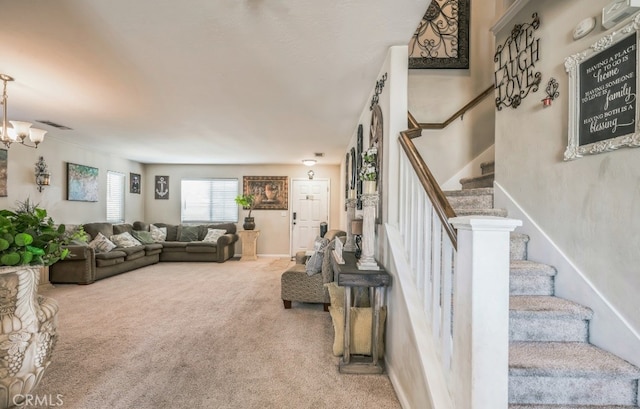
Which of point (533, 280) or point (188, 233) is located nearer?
point (533, 280)

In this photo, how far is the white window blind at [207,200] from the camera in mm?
8414

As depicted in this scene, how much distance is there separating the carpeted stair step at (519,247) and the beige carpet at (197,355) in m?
1.30

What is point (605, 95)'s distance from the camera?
169cm

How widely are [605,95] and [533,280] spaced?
115 cm

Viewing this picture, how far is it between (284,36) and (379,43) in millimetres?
692

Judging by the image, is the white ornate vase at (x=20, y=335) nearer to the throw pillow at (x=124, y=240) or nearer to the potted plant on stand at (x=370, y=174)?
the potted plant on stand at (x=370, y=174)

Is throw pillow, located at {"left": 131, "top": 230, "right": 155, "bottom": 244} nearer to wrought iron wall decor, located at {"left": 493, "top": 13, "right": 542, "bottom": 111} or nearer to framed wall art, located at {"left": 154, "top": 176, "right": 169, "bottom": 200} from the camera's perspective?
framed wall art, located at {"left": 154, "top": 176, "right": 169, "bottom": 200}

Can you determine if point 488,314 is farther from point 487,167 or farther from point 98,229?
point 98,229

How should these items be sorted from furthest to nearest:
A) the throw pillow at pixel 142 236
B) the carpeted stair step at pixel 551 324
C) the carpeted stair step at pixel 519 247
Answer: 1. the throw pillow at pixel 142 236
2. the carpeted stair step at pixel 519 247
3. the carpeted stair step at pixel 551 324

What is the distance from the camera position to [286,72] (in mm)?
2795

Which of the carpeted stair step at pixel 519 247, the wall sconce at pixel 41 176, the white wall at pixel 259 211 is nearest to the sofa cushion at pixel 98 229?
the wall sconce at pixel 41 176

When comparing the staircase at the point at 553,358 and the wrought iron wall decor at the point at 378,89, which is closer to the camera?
the staircase at the point at 553,358

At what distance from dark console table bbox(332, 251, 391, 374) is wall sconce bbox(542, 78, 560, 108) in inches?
63.4

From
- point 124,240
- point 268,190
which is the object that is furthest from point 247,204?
point 124,240
